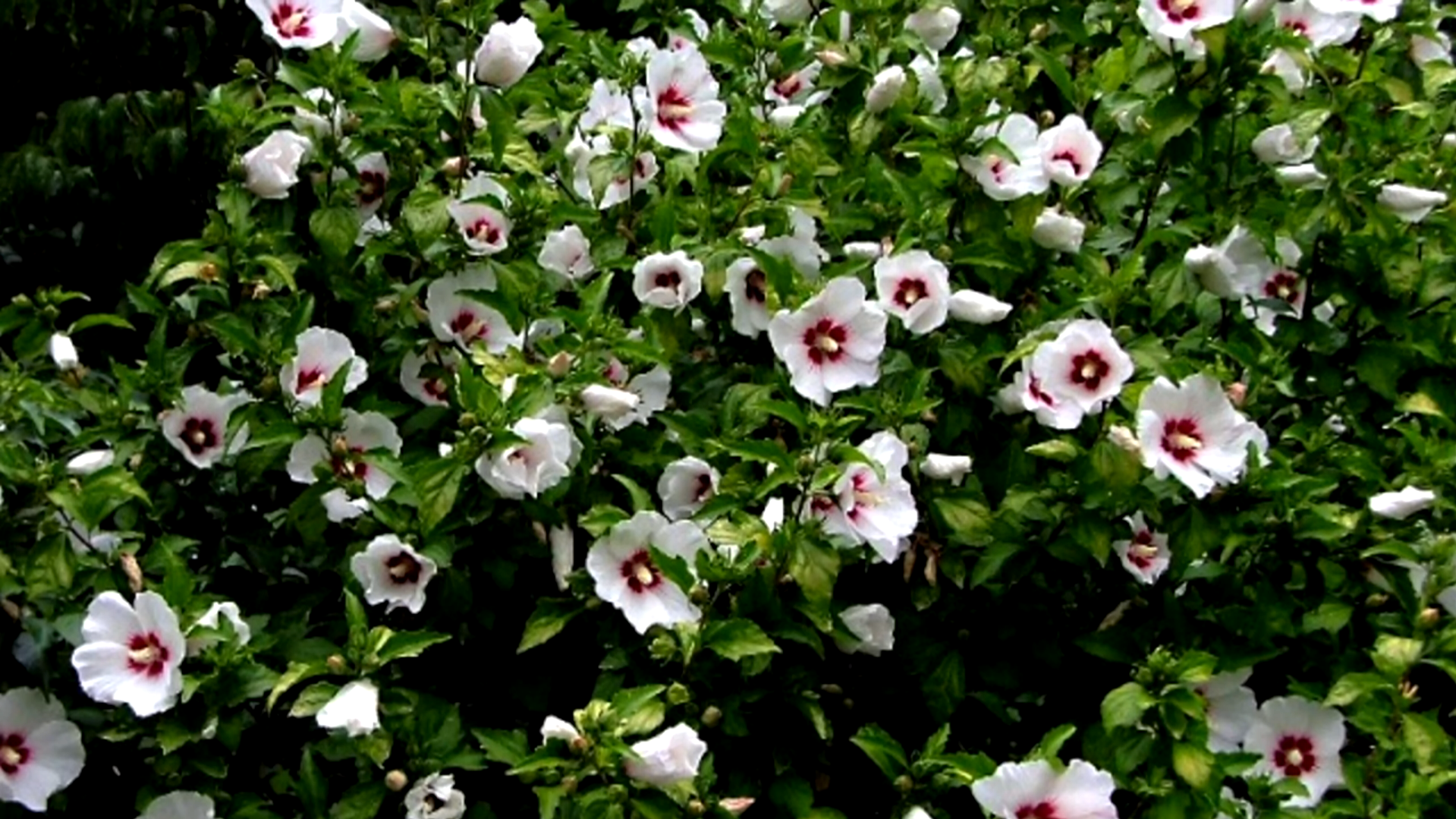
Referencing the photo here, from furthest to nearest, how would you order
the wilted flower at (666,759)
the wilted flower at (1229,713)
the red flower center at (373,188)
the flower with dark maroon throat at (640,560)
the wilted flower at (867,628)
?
the red flower center at (373,188), the wilted flower at (1229,713), the wilted flower at (867,628), the flower with dark maroon throat at (640,560), the wilted flower at (666,759)

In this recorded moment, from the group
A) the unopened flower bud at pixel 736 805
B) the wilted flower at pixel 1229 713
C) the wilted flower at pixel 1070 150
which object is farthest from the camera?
the wilted flower at pixel 1070 150

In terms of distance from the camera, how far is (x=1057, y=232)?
2533 millimetres

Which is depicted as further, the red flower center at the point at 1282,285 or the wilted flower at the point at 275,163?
the red flower center at the point at 1282,285

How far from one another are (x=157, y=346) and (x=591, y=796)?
0.91 metres

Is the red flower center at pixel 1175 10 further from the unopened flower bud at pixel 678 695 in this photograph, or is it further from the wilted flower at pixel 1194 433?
the unopened flower bud at pixel 678 695

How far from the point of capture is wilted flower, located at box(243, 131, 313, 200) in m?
2.56

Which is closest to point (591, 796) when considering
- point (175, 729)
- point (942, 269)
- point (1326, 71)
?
point (175, 729)

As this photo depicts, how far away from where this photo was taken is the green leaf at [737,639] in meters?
2.17

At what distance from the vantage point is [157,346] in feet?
8.18

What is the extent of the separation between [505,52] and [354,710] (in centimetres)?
93

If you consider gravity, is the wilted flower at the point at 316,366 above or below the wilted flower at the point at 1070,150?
below

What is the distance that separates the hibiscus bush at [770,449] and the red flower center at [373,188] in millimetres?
18

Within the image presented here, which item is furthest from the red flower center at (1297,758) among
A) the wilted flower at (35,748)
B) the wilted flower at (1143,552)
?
the wilted flower at (35,748)

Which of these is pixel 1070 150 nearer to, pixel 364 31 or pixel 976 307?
pixel 976 307
